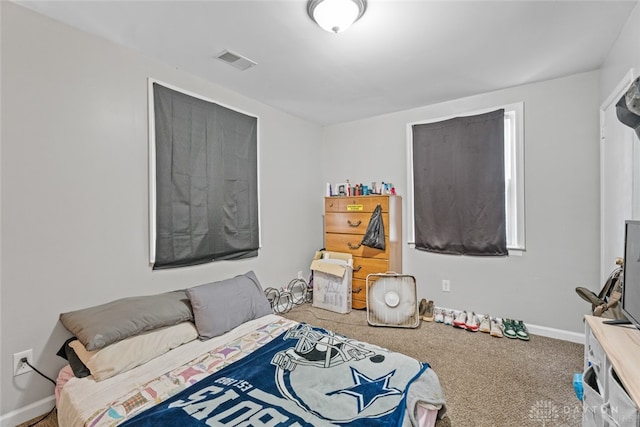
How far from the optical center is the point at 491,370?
7.42 ft

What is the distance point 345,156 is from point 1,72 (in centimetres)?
334

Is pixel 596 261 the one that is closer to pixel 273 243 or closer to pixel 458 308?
pixel 458 308

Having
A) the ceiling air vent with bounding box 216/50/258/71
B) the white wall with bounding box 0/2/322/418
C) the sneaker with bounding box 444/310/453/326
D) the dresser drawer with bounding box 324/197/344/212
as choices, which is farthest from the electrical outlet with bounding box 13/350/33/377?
the sneaker with bounding box 444/310/453/326

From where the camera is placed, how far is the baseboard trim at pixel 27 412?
172cm

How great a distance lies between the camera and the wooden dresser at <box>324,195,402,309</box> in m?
3.50

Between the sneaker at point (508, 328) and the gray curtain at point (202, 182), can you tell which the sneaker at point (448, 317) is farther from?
the gray curtain at point (202, 182)

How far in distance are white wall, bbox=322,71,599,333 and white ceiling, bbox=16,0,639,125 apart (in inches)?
8.6

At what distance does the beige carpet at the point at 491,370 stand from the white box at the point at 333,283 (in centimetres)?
27

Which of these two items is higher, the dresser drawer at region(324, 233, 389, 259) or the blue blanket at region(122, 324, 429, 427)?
the dresser drawer at region(324, 233, 389, 259)

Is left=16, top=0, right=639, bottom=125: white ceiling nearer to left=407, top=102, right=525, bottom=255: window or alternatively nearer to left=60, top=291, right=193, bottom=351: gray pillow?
left=407, top=102, right=525, bottom=255: window

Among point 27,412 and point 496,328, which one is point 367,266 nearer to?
point 496,328

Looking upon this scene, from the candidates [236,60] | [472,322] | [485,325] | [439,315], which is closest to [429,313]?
[439,315]

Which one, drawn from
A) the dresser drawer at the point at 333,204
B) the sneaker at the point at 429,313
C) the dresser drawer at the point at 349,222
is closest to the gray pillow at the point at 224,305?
the dresser drawer at the point at 349,222

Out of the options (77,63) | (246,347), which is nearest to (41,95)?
(77,63)
